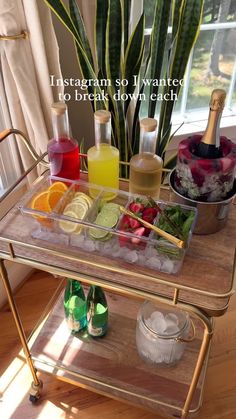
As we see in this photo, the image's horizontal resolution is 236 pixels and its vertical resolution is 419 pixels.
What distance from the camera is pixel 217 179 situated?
0.76 metres

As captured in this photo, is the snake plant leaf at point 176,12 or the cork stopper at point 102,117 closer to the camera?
the cork stopper at point 102,117

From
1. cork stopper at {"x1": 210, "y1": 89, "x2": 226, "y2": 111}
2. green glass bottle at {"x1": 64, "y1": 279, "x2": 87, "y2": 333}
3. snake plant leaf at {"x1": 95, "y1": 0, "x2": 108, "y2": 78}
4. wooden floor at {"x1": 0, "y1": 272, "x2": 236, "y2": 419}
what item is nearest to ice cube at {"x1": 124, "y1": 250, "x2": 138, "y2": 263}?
cork stopper at {"x1": 210, "y1": 89, "x2": 226, "y2": 111}

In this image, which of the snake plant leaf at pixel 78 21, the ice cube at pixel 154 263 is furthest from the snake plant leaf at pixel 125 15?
the ice cube at pixel 154 263

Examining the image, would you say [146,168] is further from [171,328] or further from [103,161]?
[171,328]

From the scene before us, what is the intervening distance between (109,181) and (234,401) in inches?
32.8

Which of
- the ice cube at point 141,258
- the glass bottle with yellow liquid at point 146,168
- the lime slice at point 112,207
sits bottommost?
the ice cube at point 141,258

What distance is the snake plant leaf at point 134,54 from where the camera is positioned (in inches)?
39.0

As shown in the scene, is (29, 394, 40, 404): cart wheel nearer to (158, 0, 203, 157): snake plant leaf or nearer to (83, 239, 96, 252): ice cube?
(83, 239, 96, 252): ice cube

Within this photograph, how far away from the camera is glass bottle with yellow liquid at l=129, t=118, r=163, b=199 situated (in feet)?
2.76

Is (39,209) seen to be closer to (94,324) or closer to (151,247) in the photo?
(151,247)

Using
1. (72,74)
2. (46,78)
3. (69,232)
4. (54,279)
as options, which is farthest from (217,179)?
(54,279)

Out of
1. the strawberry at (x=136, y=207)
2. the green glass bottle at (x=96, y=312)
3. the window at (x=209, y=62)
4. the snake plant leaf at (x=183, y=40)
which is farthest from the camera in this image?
the window at (x=209, y=62)

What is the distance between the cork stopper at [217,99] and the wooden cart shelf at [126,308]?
279mm

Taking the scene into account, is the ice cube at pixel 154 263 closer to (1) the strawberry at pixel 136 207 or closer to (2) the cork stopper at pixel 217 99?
(1) the strawberry at pixel 136 207
